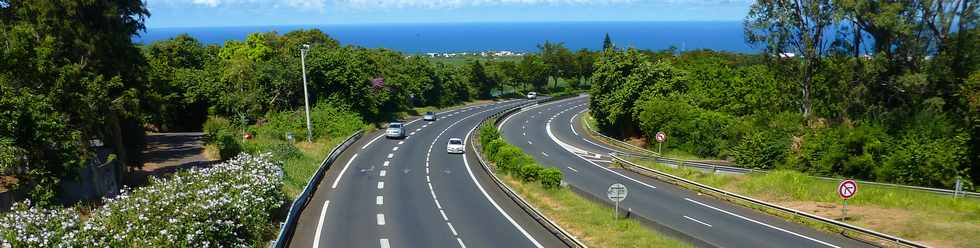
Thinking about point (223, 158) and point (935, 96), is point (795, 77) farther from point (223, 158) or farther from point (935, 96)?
point (223, 158)

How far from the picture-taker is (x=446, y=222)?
2781cm

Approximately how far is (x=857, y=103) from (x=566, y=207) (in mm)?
27922

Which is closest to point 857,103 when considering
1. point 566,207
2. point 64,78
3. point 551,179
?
point 551,179

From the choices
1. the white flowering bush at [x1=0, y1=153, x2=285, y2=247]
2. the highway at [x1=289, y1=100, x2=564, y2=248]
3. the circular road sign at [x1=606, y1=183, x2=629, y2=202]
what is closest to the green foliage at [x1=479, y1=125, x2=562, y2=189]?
the highway at [x1=289, y1=100, x2=564, y2=248]

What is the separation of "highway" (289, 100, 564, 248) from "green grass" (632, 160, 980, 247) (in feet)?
42.7

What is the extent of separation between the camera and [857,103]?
45.9m

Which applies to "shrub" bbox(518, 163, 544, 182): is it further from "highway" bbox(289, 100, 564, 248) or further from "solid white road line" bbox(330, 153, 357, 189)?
"solid white road line" bbox(330, 153, 357, 189)

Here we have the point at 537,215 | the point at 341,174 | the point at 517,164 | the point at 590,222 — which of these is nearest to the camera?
the point at 590,222

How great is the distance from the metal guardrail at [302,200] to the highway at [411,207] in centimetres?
30

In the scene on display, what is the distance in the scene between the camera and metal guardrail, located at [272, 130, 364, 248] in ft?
75.5

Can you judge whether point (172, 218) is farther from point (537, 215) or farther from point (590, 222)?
point (590, 222)

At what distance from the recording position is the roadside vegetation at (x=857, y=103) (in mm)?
37812

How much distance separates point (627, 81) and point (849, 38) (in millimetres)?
22322

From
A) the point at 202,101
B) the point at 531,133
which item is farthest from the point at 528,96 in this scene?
the point at 202,101
